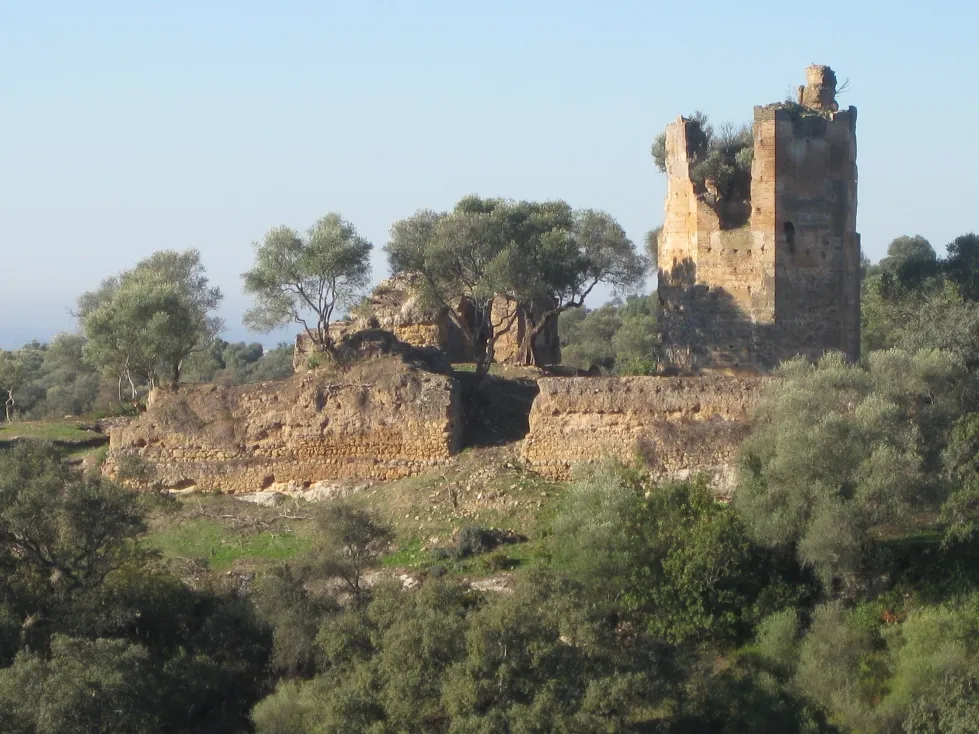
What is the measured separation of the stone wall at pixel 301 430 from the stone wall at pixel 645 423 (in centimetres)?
163

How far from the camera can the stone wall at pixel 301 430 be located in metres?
28.6

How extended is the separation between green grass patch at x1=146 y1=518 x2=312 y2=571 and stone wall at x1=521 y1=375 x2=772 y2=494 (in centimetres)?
414

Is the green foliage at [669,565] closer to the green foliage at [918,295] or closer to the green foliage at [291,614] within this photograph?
the green foliage at [291,614]

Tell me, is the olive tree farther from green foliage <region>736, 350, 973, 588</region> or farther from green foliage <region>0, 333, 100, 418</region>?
green foliage <region>0, 333, 100, 418</region>

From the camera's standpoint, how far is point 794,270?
104 feet

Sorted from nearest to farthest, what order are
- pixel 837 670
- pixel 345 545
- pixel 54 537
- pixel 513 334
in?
pixel 837 670 < pixel 345 545 < pixel 54 537 < pixel 513 334

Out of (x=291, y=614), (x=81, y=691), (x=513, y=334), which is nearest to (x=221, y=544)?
(x=291, y=614)

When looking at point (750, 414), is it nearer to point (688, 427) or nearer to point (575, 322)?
point (688, 427)


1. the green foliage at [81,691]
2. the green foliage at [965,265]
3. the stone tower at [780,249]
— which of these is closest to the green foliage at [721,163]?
the stone tower at [780,249]

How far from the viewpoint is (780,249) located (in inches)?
1247

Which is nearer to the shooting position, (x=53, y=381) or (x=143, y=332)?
(x=143, y=332)

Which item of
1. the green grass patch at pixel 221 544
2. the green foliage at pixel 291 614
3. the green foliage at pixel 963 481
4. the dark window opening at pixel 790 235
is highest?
the dark window opening at pixel 790 235

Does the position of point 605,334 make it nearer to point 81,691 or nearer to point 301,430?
point 301,430

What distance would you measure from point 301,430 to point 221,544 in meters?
2.83
